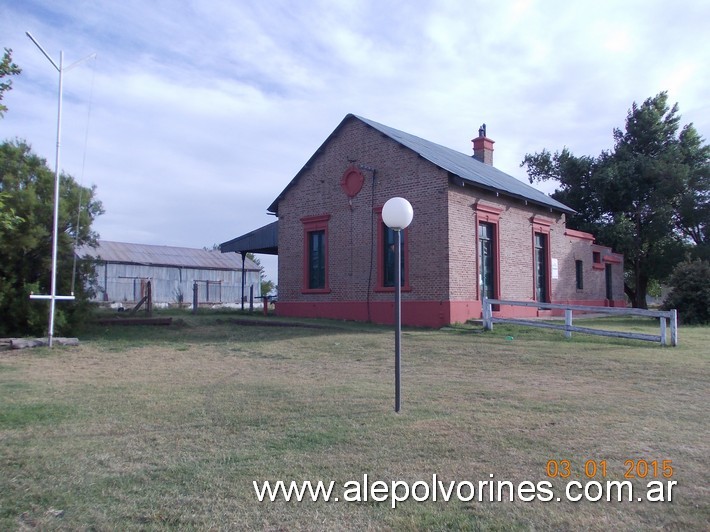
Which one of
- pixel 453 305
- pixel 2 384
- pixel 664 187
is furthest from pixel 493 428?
pixel 664 187

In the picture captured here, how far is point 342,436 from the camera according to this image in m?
6.34

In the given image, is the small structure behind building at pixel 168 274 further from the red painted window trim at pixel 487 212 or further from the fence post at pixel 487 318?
the fence post at pixel 487 318

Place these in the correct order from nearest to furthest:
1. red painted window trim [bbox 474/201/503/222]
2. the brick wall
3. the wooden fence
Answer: the wooden fence → the brick wall → red painted window trim [bbox 474/201/503/222]

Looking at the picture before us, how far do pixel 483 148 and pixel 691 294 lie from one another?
10.8 metres

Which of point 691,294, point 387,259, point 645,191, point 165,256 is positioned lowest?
point 691,294

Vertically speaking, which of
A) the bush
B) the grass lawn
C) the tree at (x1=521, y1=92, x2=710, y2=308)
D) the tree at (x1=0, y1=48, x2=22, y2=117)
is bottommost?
the grass lawn

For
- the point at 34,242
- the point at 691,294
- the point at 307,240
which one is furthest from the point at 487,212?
the point at 34,242

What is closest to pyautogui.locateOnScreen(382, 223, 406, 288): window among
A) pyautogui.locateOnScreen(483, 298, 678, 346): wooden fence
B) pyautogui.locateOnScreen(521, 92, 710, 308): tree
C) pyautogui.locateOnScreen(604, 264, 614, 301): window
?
Result: pyautogui.locateOnScreen(483, 298, 678, 346): wooden fence

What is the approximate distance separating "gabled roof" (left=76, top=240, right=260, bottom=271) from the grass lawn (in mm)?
32943

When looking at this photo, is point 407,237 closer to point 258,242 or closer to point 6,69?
point 258,242

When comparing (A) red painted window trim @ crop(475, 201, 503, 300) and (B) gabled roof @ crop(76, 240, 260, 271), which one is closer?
A: (A) red painted window trim @ crop(475, 201, 503, 300)

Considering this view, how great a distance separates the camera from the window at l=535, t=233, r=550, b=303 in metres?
23.6

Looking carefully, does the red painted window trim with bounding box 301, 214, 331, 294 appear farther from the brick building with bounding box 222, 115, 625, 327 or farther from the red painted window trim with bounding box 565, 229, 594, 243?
the red painted window trim with bounding box 565, 229, 594, 243

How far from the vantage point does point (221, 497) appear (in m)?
4.75
